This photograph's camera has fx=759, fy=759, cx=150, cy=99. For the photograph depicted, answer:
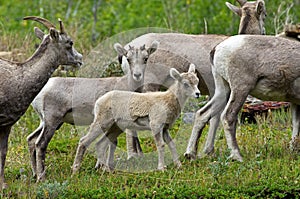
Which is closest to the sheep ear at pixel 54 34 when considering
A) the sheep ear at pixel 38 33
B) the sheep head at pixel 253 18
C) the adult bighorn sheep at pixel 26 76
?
the adult bighorn sheep at pixel 26 76

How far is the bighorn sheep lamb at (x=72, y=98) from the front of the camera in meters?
9.93

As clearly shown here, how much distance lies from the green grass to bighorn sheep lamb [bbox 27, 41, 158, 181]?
0.39m

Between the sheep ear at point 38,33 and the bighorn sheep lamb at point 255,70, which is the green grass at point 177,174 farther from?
the sheep ear at point 38,33

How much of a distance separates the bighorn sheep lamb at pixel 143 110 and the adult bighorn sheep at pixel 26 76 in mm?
720

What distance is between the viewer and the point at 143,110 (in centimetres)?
961

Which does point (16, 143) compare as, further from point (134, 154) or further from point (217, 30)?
point (217, 30)

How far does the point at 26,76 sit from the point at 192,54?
119 inches

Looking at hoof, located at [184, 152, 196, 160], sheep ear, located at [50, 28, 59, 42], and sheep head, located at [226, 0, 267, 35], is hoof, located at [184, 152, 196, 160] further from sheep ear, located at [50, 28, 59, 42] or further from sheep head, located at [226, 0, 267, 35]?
sheep ear, located at [50, 28, 59, 42]

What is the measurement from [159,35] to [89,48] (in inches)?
202

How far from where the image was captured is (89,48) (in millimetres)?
16391

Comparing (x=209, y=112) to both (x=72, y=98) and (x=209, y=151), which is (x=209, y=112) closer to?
(x=209, y=151)

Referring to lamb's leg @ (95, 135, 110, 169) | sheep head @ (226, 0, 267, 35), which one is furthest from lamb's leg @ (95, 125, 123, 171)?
sheep head @ (226, 0, 267, 35)

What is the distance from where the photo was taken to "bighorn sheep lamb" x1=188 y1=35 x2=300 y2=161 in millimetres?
9898

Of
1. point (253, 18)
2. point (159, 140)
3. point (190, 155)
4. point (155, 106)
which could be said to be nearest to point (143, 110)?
point (155, 106)
